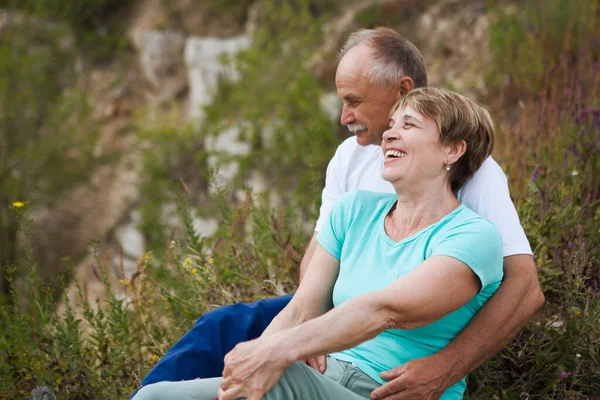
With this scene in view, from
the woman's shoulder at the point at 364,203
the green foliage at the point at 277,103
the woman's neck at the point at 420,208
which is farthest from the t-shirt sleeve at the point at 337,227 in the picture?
the green foliage at the point at 277,103

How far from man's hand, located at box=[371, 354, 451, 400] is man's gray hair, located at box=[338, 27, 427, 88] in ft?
3.89

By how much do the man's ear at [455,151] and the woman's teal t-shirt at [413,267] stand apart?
0.17 m

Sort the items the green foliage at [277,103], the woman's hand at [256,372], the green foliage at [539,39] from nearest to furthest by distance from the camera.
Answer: the woman's hand at [256,372] < the green foliage at [539,39] < the green foliage at [277,103]

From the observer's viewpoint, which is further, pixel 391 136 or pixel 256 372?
pixel 391 136

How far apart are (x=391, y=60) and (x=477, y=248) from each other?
1.06 meters

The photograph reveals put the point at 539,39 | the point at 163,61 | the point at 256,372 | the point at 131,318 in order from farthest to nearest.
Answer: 1. the point at 163,61
2. the point at 539,39
3. the point at 131,318
4. the point at 256,372

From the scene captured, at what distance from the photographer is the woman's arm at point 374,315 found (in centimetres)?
199

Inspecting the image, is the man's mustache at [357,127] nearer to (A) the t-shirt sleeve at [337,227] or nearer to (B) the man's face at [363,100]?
(B) the man's face at [363,100]

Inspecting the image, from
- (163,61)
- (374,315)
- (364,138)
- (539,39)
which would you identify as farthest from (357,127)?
(163,61)

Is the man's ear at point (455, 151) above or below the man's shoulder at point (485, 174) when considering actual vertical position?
above

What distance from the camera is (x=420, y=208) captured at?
2.33 m

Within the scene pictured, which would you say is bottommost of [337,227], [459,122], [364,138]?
[337,227]

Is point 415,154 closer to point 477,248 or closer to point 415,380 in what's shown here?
point 477,248

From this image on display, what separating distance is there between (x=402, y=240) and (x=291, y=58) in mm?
5827
